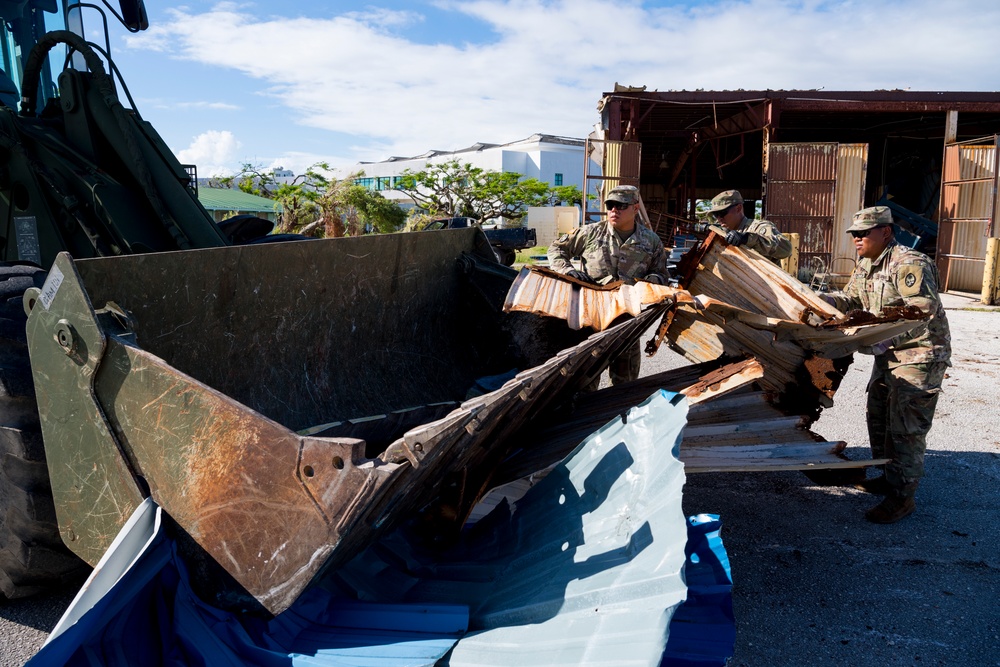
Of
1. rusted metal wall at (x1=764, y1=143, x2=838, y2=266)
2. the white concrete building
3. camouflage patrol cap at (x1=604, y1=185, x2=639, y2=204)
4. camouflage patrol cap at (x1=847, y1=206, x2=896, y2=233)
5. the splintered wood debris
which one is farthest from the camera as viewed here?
the white concrete building

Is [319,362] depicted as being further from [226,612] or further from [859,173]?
[859,173]

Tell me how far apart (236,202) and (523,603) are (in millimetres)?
38938

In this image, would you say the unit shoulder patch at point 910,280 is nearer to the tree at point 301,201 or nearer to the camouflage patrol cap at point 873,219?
the camouflage patrol cap at point 873,219

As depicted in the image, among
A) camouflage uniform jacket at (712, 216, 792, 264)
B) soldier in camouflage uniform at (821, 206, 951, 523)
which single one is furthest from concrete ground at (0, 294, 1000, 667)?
camouflage uniform jacket at (712, 216, 792, 264)

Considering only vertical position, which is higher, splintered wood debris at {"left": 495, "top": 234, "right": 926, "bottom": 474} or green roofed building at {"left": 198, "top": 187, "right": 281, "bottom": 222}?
green roofed building at {"left": 198, "top": 187, "right": 281, "bottom": 222}

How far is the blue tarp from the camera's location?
6.49ft

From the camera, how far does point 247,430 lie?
2.08 meters

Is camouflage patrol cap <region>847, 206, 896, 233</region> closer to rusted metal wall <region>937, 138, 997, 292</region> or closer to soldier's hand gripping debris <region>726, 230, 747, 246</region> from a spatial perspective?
soldier's hand gripping debris <region>726, 230, 747, 246</region>

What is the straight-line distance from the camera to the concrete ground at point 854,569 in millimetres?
2857

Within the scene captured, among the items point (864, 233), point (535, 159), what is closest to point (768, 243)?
point (864, 233)

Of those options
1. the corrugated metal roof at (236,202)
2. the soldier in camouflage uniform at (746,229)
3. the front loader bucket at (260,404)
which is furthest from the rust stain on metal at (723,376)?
the corrugated metal roof at (236,202)

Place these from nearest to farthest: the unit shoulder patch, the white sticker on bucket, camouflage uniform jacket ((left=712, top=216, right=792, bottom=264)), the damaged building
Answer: the white sticker on bucket < the unit shoulder patch < camouflage uniform jacket ((left=712, top=216, right=792, bottom=264)) < the damaged building

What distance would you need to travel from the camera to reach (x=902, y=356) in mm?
4289

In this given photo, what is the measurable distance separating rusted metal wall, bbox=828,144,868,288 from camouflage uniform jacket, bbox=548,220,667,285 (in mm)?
11586
